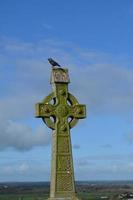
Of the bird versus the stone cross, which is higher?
the bird

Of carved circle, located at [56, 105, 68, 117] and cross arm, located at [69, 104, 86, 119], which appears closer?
carved circle, located at [56, 105, 68, 117]

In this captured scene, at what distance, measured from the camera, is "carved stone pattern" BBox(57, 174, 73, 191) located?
55.4ft

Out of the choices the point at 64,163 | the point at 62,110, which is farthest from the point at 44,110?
the point at 64,163

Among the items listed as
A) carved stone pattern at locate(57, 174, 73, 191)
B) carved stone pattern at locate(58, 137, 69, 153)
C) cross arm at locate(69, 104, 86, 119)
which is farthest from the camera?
cross arm at locate(69, 104, 86, 119)

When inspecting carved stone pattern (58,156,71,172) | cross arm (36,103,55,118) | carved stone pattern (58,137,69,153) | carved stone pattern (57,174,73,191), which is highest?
cross arm (36,103,55,118)

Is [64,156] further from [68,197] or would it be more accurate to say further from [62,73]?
[62,73]

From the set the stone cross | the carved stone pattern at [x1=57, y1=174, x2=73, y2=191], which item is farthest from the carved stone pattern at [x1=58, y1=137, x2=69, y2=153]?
the carved stone pattern at [x1=57, y1=174, x2=73, y2=191]

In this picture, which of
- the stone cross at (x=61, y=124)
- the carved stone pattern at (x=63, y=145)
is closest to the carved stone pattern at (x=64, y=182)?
the stone cross at (x=61, y=124)

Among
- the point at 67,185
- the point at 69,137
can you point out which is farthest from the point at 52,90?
the point at 67,185

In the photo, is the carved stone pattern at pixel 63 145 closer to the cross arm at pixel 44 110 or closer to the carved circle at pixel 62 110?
the carved circle at pixel 62 110

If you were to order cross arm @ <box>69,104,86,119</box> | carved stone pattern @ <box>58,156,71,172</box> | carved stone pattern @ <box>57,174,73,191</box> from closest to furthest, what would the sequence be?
carved stone pattern @ <box>57,174,73,191</box>
carved stone pattern @ <box>58,156,71,172</box>
cross arm @ <box>69,104,86,119</box>

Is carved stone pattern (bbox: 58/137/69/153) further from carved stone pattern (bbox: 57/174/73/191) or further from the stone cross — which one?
carved stone pattern (bbox: 57/174/73/191)

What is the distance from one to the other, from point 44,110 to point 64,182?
7.00ft

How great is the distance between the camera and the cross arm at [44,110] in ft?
55.4
